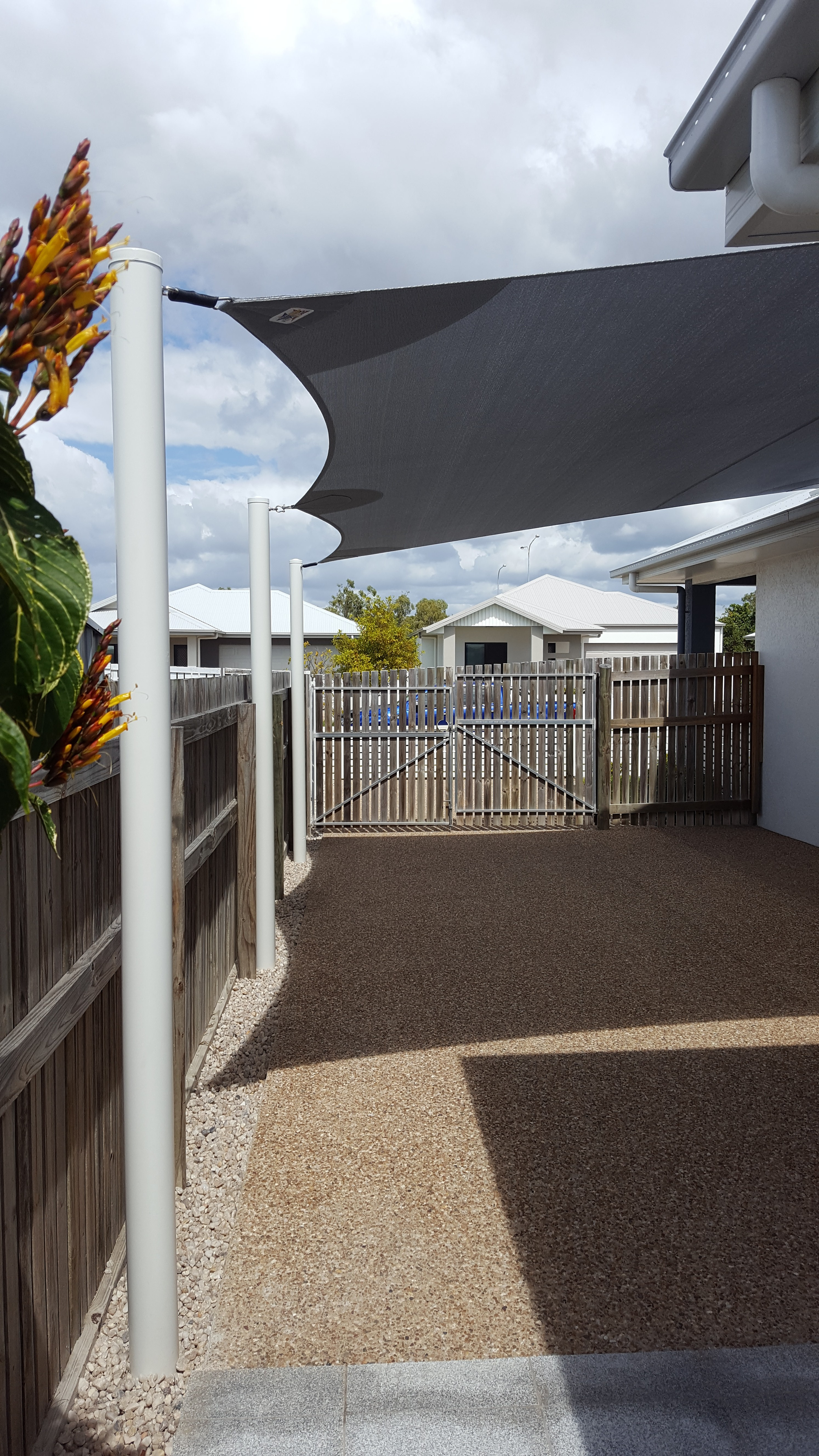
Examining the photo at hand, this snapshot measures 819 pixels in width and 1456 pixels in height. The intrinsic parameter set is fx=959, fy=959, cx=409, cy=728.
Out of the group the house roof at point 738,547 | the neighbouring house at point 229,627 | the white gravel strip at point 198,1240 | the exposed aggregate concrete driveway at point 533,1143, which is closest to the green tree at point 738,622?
the neighbouring house at point 229,627

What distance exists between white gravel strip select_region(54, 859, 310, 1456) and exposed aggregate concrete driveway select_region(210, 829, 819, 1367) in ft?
0.23

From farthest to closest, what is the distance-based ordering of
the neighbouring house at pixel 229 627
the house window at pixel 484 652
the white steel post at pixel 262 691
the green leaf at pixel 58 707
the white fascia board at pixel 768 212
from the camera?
the house window at pixel 484 652 < the neighbouring house at pixel 229 627 < the white steel post at pixel 262 691 < the white fascia board at pixel 768 212 < the green leaf at pixel 58 707

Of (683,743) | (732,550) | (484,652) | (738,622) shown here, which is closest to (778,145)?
(732,550)

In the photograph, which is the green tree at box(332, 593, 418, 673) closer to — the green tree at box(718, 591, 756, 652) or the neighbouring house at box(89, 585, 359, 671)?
the neighbouring house at box(89, 585, 359, 671)

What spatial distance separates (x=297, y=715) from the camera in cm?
819

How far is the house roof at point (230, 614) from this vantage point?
25078 millimetres

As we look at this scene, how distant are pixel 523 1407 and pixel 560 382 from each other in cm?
323

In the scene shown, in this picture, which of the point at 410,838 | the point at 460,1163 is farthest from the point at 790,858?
the point at 460,1163

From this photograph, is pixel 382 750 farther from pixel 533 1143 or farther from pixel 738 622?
pixel 738 622

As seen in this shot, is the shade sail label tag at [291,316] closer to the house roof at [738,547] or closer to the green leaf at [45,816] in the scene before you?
the green leaf at [45,816]

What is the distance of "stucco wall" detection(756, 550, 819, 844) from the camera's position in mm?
9328

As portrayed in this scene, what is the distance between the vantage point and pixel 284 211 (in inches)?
79.0

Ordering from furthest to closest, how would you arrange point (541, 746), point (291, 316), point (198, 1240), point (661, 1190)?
point (541, 746)
point (661, 1190)
point (198, 1240)
point (291, 316)

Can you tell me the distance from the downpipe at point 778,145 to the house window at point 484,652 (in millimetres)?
28697
